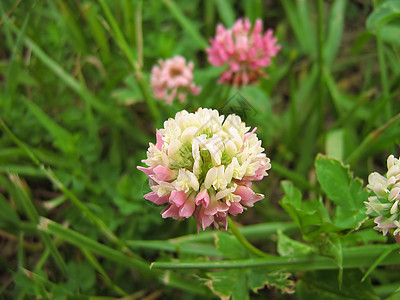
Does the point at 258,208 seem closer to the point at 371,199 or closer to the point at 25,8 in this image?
the point at 371,199

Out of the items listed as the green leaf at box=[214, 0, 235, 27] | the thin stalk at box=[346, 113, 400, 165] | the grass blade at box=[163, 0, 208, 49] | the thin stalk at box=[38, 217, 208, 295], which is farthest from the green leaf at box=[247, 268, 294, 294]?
the green leaf at box=[214, 0, 235, 27]

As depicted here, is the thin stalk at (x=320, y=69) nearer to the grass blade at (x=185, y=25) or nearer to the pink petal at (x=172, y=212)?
the grass blade at (x=185, y=25)

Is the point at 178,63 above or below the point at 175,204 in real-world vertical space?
above

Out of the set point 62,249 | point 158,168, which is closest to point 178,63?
point 62,249

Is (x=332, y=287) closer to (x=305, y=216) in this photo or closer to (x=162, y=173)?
(x=305, y=216)

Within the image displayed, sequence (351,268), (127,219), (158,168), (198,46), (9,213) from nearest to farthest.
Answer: (158,168) → (351,268) → (9,213) → (127,219) → (198,46)

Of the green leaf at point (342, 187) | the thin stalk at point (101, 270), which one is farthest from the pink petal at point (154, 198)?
the thin stalk at point (101, 270)

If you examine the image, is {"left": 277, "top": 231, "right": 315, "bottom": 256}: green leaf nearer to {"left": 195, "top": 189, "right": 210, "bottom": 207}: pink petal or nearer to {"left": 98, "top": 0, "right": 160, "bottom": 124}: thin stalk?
{"left": 195, "top": 189, "right": 210, "bottom": 207}: pink petal

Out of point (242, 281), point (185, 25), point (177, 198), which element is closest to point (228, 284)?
point (242, 281)
